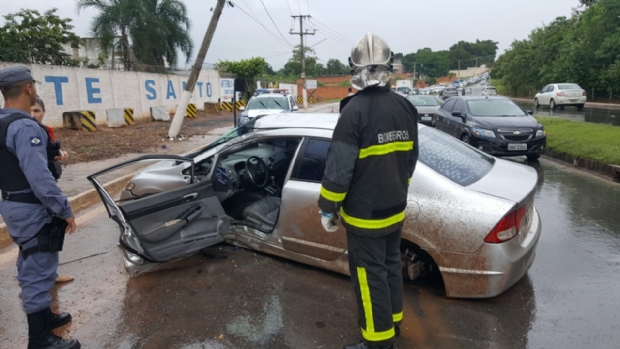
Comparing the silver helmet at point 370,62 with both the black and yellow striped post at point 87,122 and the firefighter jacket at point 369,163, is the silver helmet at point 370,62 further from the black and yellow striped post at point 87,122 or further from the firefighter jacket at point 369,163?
the black and yellow striped post at point 87,122

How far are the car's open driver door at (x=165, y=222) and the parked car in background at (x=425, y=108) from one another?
41.3 ft

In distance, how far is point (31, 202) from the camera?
278 centimetres

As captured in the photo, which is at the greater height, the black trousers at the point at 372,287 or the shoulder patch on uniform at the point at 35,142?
the shoulder patch on uniform at the point at 35,142

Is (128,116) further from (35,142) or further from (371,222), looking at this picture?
(371,222)

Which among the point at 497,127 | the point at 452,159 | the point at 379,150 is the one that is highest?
the point at 379,150

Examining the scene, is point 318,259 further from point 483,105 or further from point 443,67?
point 443,67

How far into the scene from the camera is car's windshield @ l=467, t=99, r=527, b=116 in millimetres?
10208

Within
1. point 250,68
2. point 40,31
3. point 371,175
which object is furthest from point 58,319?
point 250,68

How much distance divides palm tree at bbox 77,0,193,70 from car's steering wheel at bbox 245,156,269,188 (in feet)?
72.3

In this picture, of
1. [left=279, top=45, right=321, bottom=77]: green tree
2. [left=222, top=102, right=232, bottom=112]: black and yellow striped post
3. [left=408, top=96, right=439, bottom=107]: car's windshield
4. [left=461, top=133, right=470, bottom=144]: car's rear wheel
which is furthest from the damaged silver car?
[left=279, top=45, right=321, bottom=77]: green tree

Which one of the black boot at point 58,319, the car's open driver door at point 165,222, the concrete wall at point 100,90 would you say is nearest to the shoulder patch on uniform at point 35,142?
Answer: the car's open driver door at point 165,222

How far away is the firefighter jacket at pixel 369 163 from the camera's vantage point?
249 centimetres

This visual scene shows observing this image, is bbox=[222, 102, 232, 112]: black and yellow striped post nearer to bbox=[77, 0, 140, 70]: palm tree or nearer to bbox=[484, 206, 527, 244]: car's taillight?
bbox=[77, 0, 140, 70]: palm tree

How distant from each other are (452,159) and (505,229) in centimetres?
92
